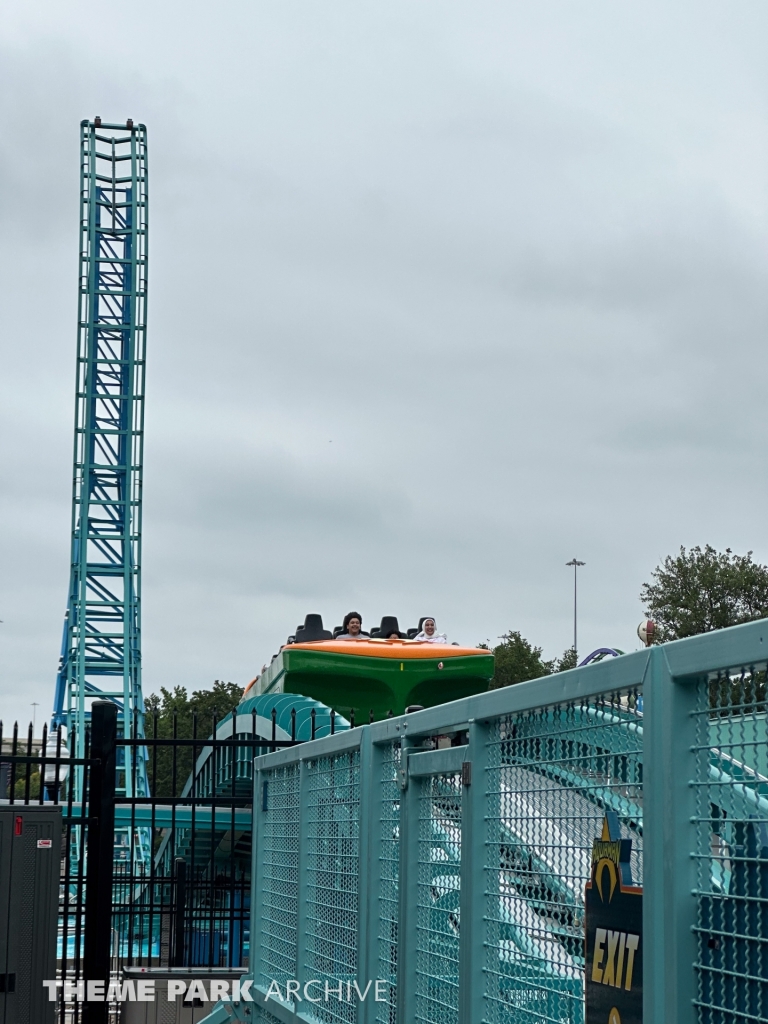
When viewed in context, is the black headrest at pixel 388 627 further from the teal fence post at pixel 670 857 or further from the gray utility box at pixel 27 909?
the teal fence post at pixel 670 857

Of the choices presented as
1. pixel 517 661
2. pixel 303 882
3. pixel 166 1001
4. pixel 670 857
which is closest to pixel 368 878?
pixel 303 882

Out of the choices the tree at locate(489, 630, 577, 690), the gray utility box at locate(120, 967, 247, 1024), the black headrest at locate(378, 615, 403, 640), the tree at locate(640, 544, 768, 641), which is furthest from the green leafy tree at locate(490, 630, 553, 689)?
the gray utility box at locate(120, 967, 247, 1024)

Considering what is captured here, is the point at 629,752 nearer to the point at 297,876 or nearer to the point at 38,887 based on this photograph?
the point at 297,876

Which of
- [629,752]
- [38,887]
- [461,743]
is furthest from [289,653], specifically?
[629,752]

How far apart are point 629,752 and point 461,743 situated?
142cm

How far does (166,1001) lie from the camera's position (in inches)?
378

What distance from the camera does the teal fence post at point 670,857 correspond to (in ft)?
7.67

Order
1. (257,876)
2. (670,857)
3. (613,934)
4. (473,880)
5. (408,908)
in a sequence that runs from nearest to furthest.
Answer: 1. (670,857)
2. (613,934)
3. (473,880)
4. (408,908)
5. (257,876)

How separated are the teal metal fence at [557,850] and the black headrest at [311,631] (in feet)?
53.1

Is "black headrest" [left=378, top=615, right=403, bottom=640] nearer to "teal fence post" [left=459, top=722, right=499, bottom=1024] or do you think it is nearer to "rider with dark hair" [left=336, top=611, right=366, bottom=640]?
"rider with dark hair" [left=336, top=611, right=366, bottom=640]

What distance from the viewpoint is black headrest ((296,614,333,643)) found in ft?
71.7

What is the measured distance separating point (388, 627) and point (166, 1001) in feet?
47.2

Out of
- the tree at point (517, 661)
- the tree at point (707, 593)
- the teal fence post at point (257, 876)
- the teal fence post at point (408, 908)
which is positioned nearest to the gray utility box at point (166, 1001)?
the teal fence post at point (257, 876)

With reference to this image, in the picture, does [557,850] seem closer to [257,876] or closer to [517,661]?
[257,876]
